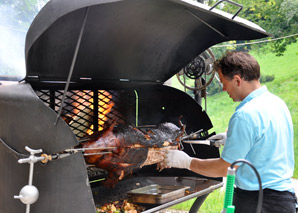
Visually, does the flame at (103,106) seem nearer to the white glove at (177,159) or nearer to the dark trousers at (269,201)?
the white glove at (177,159)

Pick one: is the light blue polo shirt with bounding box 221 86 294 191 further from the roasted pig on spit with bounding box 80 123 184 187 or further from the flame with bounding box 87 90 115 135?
the flame with bounding box 87 90 115 135

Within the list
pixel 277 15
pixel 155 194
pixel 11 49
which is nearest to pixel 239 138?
pixel 155 194

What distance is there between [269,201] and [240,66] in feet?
3.04

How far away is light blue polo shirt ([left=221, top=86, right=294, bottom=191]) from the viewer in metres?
2.11

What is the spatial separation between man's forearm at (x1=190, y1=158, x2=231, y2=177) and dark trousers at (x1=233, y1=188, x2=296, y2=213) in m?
0.25

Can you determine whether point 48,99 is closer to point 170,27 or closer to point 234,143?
point 170,27

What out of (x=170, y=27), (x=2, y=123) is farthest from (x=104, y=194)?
(x=170, y=27)

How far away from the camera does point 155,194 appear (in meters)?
2.60

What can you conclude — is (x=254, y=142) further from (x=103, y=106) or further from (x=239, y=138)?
(x=103, y=106)

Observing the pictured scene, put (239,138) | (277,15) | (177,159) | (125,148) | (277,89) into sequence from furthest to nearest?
1. (277,89)
2. (277,15)
3. (177,159)
4. (125,148)
5. (239,138)

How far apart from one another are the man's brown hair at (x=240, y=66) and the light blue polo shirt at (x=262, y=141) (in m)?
0.13

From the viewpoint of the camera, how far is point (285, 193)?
2338 millimetres

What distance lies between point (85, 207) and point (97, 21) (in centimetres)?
126

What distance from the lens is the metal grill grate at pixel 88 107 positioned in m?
2.62
